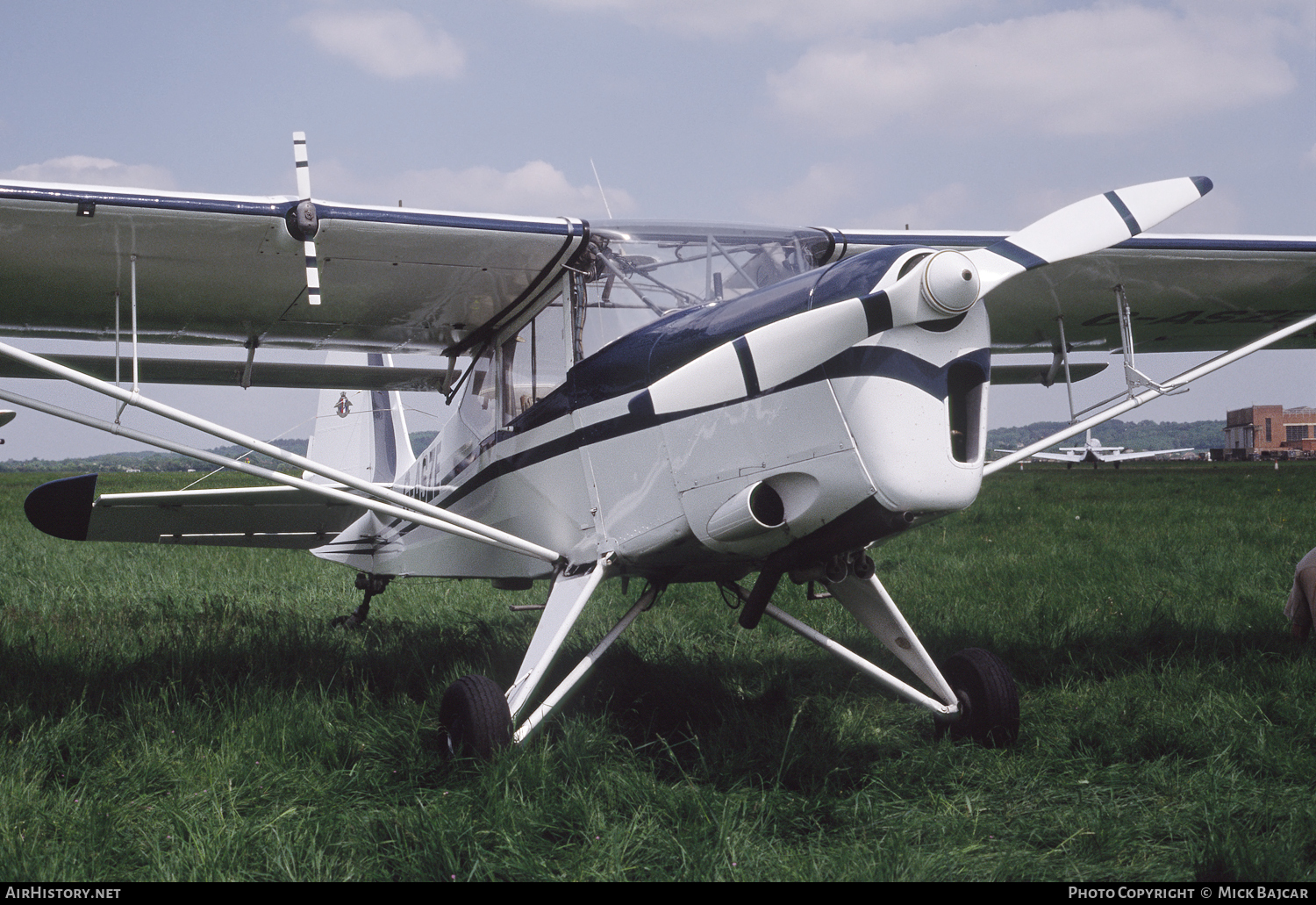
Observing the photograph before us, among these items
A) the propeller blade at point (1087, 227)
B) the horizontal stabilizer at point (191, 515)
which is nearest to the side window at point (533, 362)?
the horizontal stabilizer at point (191, 515)

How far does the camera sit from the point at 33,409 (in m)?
4.21

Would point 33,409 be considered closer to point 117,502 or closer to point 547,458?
point 117,502

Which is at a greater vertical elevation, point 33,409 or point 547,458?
point 33,409

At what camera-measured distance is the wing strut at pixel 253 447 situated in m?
4.11

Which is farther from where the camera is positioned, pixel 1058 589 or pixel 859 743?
pixel 1058 589

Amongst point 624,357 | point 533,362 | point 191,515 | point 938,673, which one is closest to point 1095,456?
point 938,673

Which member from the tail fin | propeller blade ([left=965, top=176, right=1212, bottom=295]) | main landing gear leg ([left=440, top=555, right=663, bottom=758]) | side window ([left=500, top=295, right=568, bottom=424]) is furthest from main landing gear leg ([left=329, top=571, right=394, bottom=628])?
propeller blade ([left=965, top=176, right=1212, bottom=295])

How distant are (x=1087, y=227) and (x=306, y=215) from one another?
3.31 m

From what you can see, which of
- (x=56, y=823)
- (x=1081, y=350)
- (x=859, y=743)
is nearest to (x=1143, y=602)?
(x=1081, y=350)

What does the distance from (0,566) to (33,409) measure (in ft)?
23.0

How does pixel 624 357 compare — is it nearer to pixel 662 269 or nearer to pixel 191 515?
pixel 662 269

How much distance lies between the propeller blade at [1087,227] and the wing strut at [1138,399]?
A: 104 cm

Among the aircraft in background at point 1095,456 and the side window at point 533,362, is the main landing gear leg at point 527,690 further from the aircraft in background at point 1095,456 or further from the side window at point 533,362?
the aircraft in background at point 1095,456

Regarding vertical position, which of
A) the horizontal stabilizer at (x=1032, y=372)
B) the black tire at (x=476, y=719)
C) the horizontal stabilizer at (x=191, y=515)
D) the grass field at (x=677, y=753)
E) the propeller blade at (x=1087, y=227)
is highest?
the propeller blade at (x=1087, y=227)
